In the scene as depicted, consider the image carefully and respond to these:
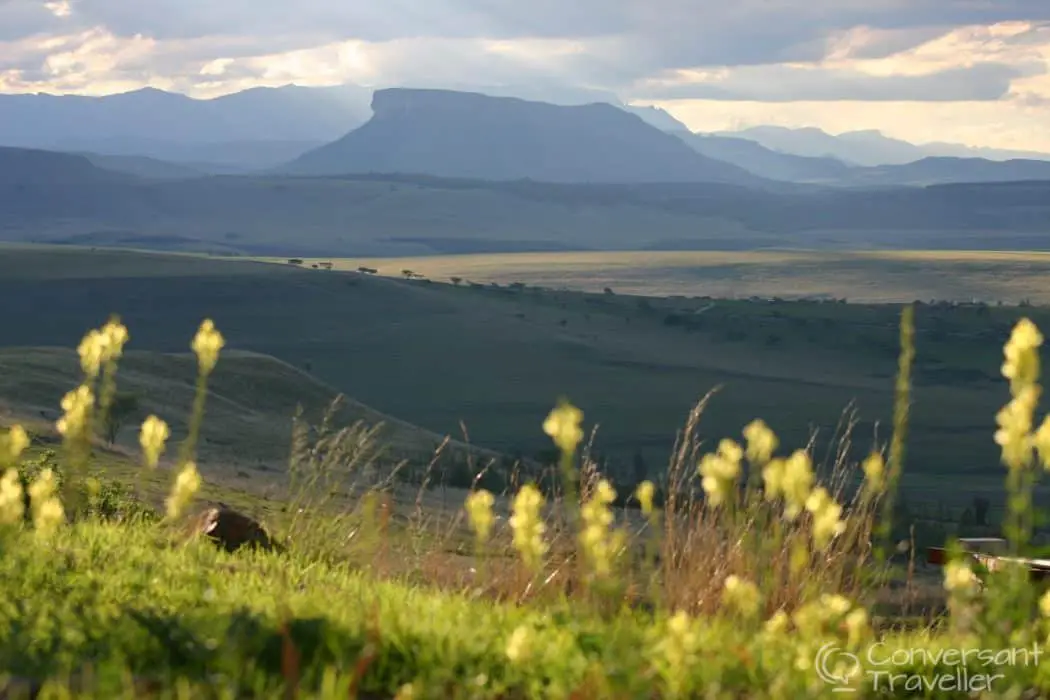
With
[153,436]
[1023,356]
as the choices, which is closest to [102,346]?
[153,436]

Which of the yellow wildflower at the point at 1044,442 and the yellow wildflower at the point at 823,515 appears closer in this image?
the yellow wildflower at the point at 1044,442

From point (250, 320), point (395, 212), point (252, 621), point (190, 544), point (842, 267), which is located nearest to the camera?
point (252, 621)

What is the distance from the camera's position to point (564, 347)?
57.4 metres

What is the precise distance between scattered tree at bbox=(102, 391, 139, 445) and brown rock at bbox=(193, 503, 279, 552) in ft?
54.5

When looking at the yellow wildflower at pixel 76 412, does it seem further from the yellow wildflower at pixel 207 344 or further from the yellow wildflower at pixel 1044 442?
the yellow wildflower at pixel 1044 442

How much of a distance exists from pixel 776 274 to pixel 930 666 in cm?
11282

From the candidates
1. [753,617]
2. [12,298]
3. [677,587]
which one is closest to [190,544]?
[677,587]

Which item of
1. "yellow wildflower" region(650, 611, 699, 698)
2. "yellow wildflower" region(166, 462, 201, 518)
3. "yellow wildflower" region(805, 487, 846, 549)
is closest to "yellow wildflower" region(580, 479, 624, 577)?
"yellow wildflower" region(650, 611, 699, 698)

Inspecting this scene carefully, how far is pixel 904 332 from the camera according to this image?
4.34 meters

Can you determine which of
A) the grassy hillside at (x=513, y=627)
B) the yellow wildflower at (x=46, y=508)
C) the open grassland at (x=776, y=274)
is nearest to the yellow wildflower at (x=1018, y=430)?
the grassy hillside at (x=513, y=627)

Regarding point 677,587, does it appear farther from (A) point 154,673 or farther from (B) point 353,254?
(B) point 353,254

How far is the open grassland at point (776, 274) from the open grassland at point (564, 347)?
30234mm

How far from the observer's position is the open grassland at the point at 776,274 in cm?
10281

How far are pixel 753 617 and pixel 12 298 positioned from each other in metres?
66.1
